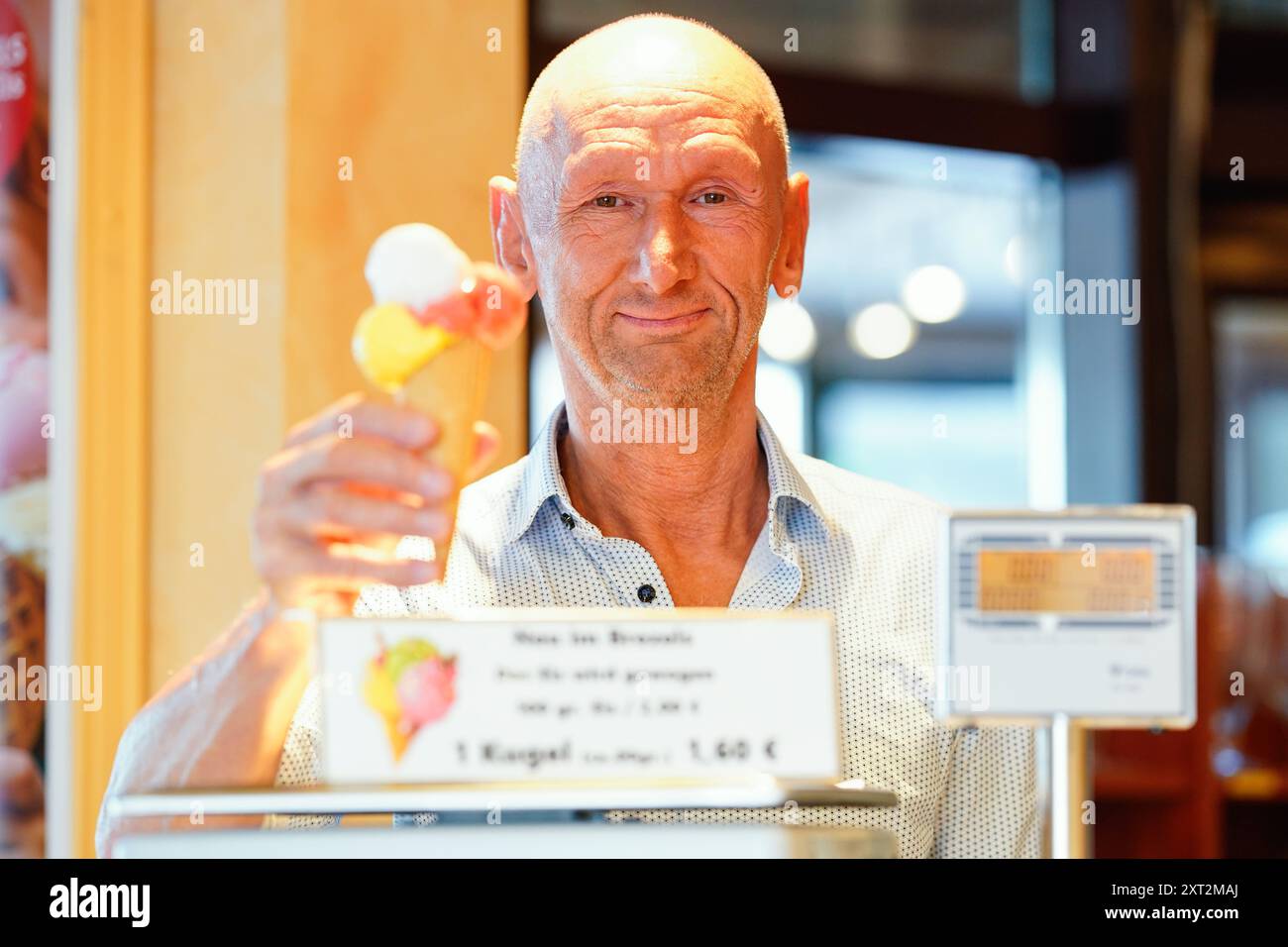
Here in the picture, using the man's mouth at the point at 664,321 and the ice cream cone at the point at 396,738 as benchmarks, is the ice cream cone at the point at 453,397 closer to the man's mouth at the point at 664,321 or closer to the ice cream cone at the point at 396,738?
the ice cream cone at the point at 396,738

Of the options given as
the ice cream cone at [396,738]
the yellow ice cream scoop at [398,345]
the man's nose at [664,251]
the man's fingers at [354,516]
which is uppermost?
the man's nose at [664,251]

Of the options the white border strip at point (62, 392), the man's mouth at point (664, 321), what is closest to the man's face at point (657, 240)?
the man's mouth at point (664, 321)

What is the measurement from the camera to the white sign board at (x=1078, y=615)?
0.74 meters

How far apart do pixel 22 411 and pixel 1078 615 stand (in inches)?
57.5

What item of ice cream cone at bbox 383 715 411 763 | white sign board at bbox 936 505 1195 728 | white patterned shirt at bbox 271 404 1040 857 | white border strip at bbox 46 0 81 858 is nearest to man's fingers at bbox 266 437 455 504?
ice cream cone at bbox 383 715 411 763

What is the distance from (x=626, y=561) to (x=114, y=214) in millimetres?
893

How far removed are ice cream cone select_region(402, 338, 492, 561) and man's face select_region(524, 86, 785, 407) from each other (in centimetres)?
32

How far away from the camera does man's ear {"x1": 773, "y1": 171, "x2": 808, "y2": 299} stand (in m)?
1.36

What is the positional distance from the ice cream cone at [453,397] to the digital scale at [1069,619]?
0.26 metres

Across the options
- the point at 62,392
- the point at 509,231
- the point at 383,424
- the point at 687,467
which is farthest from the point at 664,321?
the point at 62,392

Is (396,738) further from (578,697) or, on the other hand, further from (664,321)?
(664,321)

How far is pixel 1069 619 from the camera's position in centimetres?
75
